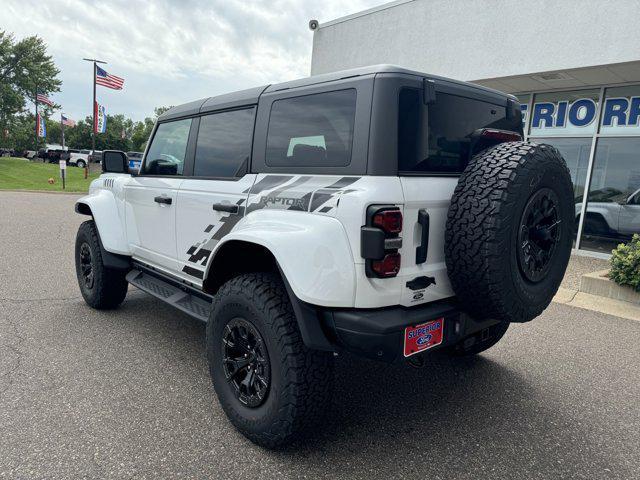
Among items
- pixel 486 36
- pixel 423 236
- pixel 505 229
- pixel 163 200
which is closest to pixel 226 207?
pixel 163 200

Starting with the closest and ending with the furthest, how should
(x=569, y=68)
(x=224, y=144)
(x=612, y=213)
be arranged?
(x=224, y=144) < (x=569, y=68) < (x=612, y=213)

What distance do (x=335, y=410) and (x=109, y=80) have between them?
28.1 m

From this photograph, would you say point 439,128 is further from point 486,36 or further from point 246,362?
point 486,36

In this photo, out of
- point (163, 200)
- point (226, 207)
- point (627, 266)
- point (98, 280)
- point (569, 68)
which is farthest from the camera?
point (569, 68)

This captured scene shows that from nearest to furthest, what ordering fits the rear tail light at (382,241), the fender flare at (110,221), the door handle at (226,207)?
the rear tail light at (382,241) < the door handle at (226,207) < the fender flare at (110,221)

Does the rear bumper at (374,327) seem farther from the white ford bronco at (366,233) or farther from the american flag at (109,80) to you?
the american flag at (109,80)

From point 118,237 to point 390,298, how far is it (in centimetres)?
296

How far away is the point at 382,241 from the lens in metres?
2.01

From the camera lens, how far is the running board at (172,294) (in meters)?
3.12

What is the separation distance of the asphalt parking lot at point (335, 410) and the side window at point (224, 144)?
1462 mm

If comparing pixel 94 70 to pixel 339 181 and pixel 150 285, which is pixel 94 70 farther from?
pixel 339 181

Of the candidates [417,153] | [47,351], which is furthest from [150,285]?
[417,153]

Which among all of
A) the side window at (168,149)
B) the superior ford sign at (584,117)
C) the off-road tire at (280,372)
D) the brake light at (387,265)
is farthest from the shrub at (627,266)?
the side window at (168,149)

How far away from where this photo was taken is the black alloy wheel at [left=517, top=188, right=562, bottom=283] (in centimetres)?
228
